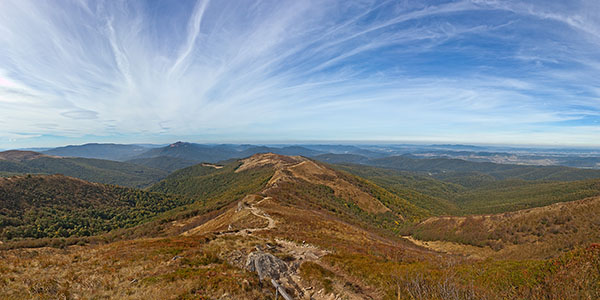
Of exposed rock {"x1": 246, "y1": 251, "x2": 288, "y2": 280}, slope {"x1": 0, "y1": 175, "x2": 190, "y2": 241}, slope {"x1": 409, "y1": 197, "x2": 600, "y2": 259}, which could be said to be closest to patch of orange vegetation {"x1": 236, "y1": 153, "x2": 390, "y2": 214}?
slope {"x1": 409, "y1": 197, "x2": 600, "y2": 259}

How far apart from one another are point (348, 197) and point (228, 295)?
4233 inches

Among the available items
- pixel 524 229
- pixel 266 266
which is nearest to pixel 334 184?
pixel 524 229

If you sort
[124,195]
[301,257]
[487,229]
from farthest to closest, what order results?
[124,195], [487,229], [301,257]

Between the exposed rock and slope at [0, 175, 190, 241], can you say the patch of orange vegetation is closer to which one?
slope at [0, 175, 190, 241]

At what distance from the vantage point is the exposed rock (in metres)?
16.1

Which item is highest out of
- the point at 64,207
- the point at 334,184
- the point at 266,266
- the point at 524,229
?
the point at 266,266

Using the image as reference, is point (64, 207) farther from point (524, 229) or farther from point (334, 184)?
point (524, 229)

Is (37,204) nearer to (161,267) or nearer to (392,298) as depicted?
(161,267)

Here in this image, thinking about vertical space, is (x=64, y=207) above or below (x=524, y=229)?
below

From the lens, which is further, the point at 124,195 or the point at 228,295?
the point at 124,195

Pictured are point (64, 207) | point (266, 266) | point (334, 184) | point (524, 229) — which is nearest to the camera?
point (266, 266)

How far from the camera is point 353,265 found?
56.6ft

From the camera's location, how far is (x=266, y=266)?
664 inches

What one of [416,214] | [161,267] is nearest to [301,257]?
[161,267]
